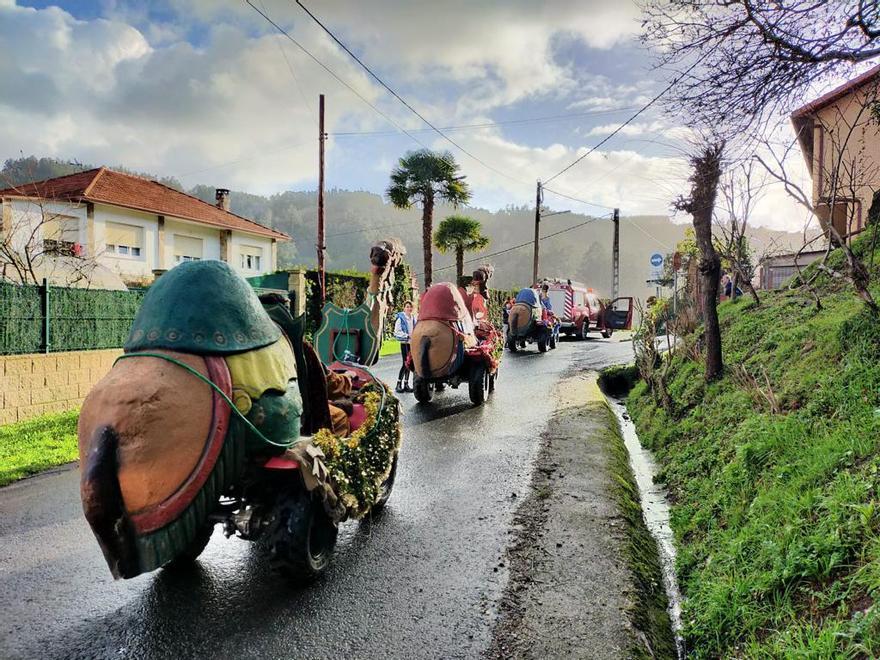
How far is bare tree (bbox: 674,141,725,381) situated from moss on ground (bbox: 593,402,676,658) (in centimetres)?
260

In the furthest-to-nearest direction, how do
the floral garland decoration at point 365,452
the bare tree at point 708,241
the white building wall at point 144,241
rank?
1. the white building wall at point 144,241
2. the bare tree at point 708,241
3. the floral garland decoration at point 365,452

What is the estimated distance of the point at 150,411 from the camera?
97.6 inches

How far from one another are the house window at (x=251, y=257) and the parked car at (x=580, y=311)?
54.6 ft

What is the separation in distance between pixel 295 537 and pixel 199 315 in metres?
1.33

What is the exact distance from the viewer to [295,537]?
10.1 feet

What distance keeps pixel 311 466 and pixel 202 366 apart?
0.84m

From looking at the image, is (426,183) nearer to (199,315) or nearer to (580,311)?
(580,311)

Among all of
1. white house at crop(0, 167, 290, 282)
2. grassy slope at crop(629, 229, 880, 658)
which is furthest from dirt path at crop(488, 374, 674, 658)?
white house at crop(0, 167, 290, 282)

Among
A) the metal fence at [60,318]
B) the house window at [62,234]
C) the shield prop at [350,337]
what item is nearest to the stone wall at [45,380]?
the metal fence at [60,318]

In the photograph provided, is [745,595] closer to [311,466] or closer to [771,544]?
[771,544]

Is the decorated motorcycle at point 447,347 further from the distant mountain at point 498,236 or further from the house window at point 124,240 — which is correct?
the distant mountain at point 498,236

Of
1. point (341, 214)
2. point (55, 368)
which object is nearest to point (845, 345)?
point (55, 368)

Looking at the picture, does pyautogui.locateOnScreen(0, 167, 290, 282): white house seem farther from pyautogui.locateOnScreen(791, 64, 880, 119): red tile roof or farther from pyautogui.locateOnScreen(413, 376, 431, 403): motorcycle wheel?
pyautogui.locateOnScreen(791, 64, 880, 119): red tile roof

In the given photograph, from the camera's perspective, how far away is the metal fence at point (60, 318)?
8070mm
